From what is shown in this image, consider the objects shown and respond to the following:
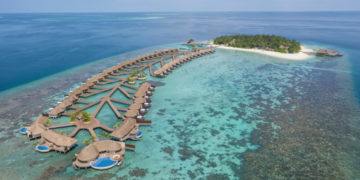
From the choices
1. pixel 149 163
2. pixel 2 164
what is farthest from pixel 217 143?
pixel 2 164

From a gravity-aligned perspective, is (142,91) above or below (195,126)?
above

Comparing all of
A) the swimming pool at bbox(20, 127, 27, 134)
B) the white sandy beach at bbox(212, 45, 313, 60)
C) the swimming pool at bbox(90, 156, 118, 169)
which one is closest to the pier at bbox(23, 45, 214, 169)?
the swimming pool at bbox(90, 156, 118, 169)

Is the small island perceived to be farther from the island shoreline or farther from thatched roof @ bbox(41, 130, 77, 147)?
thatched roof @ bbox(41, 130, 77, 147)

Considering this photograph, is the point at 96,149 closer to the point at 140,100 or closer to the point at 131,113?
the point at 131,113

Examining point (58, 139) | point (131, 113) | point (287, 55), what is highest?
point (287, 55)

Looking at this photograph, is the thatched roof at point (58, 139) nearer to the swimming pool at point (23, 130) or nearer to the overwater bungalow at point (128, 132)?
the swimming pool at point (23, 130)

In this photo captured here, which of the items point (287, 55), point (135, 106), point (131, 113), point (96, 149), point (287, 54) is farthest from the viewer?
point (287, 54)

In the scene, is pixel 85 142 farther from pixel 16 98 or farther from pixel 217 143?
pixel 16 98

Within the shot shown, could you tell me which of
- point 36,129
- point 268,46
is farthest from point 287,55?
point 36,129
